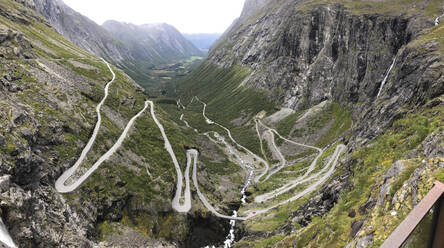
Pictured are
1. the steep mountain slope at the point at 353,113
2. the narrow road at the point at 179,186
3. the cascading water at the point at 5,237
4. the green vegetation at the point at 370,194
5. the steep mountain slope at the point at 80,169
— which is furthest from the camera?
the narrow road at the point at 179,186

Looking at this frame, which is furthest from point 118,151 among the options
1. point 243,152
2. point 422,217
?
point 243,152

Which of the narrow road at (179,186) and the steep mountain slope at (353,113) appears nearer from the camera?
the steep mountain slope at (353,113)

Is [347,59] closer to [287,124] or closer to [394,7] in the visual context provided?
[394,7]

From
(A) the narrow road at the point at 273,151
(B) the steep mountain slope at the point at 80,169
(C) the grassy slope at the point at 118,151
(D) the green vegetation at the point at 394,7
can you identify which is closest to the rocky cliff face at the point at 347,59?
(D) the green vegetation at the point at 394,7

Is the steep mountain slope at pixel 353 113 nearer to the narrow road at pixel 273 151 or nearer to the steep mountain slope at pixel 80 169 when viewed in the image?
the narrow road at pixel 273 151

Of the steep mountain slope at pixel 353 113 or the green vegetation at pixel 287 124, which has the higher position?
the steep mountain slope at pixel 353 113
